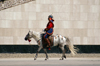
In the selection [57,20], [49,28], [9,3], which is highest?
[9,3]

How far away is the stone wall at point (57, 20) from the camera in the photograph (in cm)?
2927

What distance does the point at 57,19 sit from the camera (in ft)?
97.3

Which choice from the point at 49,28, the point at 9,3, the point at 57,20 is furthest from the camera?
the point at 57,20

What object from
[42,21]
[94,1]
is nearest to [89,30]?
[94,1]

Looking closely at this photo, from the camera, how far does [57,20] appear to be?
97.3ft

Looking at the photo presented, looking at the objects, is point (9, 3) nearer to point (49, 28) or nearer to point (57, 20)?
point (57, 20)

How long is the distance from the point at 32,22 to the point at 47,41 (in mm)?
9298

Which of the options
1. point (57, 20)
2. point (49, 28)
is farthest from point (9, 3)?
point (49, 28)

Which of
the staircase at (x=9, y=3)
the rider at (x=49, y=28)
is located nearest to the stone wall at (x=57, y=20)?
the staircase at (x=9, y=3)

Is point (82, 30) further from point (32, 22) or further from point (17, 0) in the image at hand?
point (17, 0)

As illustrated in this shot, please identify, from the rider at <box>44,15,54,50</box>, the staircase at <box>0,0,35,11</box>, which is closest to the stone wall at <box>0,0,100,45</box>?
the staircase at <box>0,0,35,11</box>

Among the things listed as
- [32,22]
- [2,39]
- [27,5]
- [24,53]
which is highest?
[27,5]

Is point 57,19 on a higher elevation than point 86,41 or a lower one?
higher

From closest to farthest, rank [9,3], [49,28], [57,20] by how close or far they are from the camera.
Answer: [49,28] < [9,3] < [57,20]
